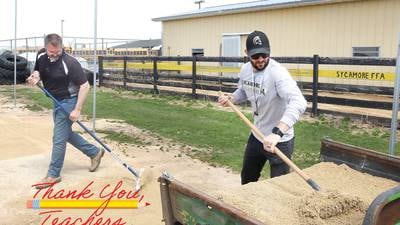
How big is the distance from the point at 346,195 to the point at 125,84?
16096mm

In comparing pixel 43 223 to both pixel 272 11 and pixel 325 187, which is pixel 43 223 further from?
pixel 272 11

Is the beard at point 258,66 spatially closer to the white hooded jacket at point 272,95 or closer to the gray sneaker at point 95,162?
the white hooded jacket at point 272,95

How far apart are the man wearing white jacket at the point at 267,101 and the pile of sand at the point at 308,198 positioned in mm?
312

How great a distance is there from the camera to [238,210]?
9.36 feet

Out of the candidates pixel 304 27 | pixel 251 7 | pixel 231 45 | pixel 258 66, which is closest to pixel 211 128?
pixel 258 66

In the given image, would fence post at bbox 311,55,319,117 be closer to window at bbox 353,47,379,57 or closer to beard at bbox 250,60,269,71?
window at bbox 353,47,379,57

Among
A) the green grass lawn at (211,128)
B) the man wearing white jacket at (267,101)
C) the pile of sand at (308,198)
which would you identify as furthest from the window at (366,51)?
the pile of sand at (308,198)

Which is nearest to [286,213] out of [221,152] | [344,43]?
[221,152]

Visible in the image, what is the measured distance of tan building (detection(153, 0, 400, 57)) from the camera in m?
15.8

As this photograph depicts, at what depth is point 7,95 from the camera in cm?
1711

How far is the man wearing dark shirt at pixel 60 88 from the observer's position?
611cm

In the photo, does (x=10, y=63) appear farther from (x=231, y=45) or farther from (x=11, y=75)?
(x=231, y=45)

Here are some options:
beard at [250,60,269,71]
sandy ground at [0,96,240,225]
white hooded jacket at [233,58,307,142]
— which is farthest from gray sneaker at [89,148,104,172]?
beard at [250,60,269,71]

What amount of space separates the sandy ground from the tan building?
9301mm
